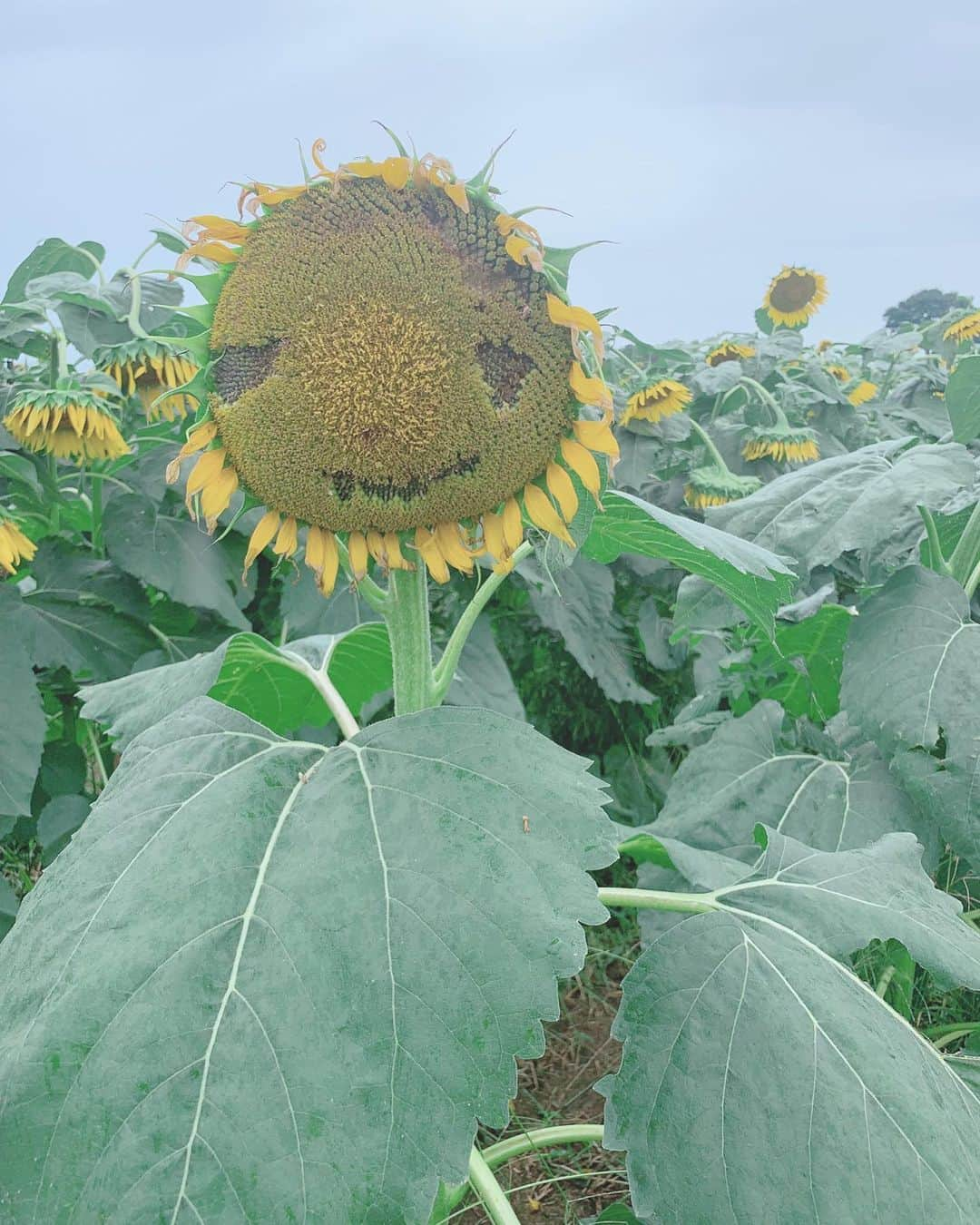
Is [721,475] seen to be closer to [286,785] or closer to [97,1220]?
[286,785]

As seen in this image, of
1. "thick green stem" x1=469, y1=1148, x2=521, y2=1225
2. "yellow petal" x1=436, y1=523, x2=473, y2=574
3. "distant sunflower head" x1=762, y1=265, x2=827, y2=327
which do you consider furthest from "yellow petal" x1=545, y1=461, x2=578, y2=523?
"distant sunflower head" x1=762, y1=265, x2=827, y2=327

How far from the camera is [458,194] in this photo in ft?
3.35

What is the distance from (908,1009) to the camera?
2.01 meters

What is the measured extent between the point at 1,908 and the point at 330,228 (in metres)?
1.76

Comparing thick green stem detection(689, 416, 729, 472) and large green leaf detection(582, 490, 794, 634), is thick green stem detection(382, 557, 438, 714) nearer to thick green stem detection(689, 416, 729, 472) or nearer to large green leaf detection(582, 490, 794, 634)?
large green leaf detection(582, 490, 794, 634)

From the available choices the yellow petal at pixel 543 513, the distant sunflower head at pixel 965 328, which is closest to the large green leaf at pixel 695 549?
the yellow petal at pixel 543 513

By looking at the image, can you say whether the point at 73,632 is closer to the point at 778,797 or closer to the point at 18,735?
the point at 18,735

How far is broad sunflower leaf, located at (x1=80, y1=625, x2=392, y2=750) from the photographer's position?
53.5 inches

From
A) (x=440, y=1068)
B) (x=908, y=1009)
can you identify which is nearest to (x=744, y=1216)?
(x=440, y=1068)

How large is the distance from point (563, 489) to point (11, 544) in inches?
65.5

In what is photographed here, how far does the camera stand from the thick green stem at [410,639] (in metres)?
1.26

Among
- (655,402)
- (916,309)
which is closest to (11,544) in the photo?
(655,402)

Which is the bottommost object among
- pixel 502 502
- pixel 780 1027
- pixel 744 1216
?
pixel 744 1216

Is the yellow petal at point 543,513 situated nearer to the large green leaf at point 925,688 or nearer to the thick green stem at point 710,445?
the large green leaf at point 925,688
